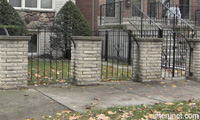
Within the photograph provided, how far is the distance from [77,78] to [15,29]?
13.9 feet

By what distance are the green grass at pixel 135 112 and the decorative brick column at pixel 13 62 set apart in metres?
2.28

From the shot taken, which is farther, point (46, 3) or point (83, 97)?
point (46, 3)

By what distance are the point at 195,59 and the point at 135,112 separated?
15.4 ft

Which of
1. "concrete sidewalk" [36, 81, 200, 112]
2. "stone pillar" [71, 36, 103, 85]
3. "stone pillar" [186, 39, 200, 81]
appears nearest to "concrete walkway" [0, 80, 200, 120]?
"concrete sidewalk" [36, 81, 200, 112]

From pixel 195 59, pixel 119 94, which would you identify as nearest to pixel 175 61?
pixel 195 59

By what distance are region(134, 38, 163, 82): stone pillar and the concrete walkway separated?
10.6 inches

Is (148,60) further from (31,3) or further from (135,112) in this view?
(31,3)

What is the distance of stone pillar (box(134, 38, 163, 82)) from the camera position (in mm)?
8328

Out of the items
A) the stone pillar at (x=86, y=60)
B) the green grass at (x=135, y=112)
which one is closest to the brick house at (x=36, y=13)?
the stone pillar at (x=86, y=60)

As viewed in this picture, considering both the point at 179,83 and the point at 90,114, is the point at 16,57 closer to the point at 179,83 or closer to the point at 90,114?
the point at 90,114

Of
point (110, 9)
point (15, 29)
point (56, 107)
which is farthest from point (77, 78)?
point (110, 9)

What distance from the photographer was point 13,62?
6.87 metres

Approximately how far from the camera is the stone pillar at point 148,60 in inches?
328

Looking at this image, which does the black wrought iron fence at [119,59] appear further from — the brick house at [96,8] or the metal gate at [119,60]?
the brick house at [96,8]
